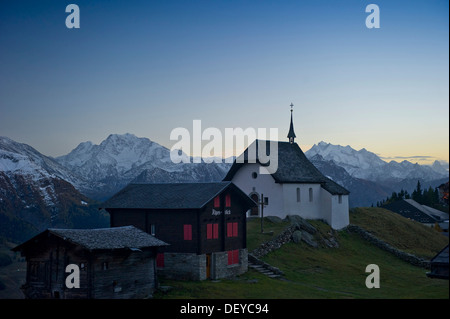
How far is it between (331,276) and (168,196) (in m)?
15.4

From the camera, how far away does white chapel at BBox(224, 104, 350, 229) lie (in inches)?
2478

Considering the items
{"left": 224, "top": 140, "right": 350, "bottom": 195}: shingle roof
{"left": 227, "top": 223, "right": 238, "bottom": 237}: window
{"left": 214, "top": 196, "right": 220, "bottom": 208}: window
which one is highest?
{"left": 224, "top": 140, "right": 350, "bottom": 195}: shingle roof

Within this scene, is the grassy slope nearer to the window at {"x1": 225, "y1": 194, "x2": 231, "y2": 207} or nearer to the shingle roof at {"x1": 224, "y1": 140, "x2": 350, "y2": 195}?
the shingle roof at {"x1": 224, "y1": 140, "x2": 350, "y2": 195}

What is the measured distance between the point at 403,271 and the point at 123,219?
27.2m

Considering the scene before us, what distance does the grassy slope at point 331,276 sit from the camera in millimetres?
38812

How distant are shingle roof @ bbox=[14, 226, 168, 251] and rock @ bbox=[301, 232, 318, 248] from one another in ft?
→ 77.2

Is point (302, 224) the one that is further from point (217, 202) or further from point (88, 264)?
point (88, 264)

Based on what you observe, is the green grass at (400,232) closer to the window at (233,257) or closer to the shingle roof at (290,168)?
the shingle roof at (290,168)

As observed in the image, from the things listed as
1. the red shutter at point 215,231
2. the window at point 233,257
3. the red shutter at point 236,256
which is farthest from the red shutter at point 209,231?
the red shutter at point 236,256

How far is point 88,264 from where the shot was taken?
33969mm

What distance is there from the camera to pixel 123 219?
4544 cm

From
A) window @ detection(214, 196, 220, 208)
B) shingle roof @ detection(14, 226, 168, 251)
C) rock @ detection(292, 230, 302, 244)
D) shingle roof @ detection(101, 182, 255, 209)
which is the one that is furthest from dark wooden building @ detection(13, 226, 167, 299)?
rock @ detection(292, 230, 302, 244)

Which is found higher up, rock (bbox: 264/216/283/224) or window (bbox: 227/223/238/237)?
window (bbox: 227/223/238/237)
